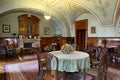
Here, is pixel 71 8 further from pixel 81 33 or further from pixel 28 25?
pixel 28 25

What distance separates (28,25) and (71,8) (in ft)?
14.5

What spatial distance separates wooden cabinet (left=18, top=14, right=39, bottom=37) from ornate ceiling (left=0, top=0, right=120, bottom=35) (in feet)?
8.16

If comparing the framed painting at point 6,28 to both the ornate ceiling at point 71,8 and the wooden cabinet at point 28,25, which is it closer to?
the wooden cabinet at point 28,25

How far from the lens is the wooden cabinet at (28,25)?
37.0 feet

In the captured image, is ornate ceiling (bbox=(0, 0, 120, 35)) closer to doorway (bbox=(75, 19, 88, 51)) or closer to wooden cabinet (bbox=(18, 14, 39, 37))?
doorway (bbox=(75, 19, 88, 51))

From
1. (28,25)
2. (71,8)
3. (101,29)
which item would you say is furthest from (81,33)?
(28,25)

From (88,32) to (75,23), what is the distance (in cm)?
156

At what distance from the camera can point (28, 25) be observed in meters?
11.6

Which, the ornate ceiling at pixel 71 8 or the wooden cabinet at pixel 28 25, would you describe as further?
the wooden cabinet at pixel 28 25

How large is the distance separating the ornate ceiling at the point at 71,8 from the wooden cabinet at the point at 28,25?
2486 mm

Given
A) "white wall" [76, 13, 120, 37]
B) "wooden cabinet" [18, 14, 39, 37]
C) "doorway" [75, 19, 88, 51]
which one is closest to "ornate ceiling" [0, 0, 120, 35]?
"white wall" [76, 13, 120, 37]

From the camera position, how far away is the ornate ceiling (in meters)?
7.02

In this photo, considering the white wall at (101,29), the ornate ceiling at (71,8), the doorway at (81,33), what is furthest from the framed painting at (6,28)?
the white wall at (101,29)

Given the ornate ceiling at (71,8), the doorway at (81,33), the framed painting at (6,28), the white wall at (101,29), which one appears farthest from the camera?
the framed painting at (6,28)
